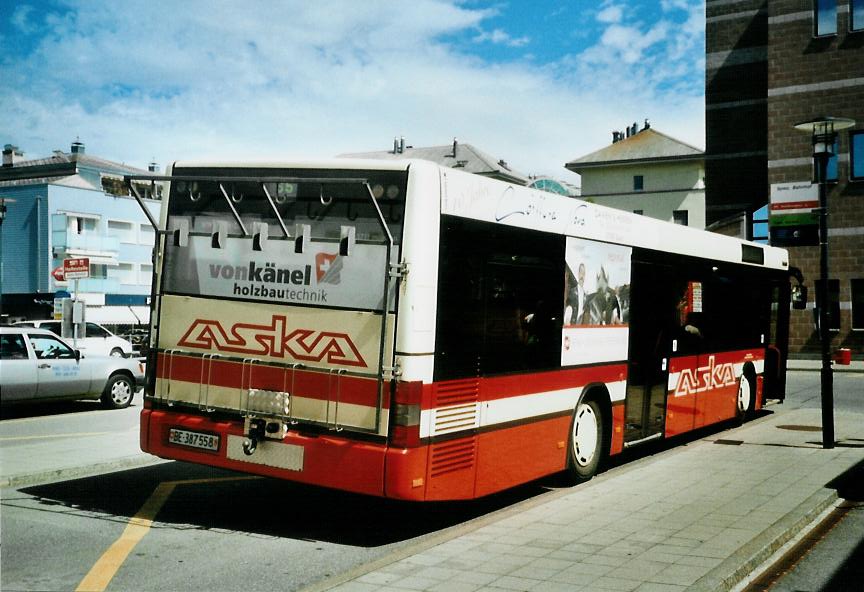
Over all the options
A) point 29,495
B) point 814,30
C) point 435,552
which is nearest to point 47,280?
point 814,30

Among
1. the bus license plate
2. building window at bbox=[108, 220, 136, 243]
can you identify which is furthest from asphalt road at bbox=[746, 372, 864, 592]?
building window at bbox=[108, 220, 136, 243]

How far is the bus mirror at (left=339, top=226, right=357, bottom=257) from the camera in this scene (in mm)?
6797

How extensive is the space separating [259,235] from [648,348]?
538 centimetres

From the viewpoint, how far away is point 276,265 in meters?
7.27

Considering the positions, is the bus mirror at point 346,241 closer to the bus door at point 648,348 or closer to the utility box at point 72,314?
the bus door at point 648,348

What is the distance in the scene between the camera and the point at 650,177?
250ft

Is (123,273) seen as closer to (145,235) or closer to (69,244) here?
(145,235)

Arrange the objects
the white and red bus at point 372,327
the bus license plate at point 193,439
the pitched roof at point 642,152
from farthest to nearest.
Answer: the pitched roof at point 642,152
the bus license plate at point 193,439
the white and red bus at point 372,327

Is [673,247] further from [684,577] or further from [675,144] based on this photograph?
[675,144]

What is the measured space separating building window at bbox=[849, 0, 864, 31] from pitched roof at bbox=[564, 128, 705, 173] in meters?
35.6

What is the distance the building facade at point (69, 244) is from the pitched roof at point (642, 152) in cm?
3721

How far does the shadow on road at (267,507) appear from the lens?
7.40m

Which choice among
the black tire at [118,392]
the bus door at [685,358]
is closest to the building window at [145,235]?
the black tire at [118,392]

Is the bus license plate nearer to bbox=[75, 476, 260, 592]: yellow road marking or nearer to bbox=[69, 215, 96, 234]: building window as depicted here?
bbox=[75, 476, 260, 592]: yellow road marking
